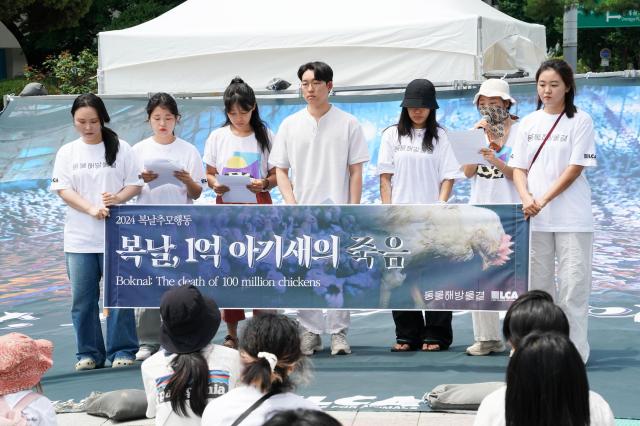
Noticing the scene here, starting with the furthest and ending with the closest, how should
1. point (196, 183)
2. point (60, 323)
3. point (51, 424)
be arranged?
point (60, 323), point (196, 183), point (51, 424)

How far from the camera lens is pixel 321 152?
664 cm

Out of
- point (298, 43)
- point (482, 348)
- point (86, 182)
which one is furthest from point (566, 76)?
point (298, 43)

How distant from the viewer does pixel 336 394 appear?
5680 mm

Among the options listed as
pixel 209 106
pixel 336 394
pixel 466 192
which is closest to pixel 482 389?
pixel 336 394

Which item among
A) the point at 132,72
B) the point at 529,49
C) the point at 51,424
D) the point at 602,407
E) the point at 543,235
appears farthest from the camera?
the point at 529,49

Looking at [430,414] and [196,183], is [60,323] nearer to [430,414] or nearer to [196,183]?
[196,183]

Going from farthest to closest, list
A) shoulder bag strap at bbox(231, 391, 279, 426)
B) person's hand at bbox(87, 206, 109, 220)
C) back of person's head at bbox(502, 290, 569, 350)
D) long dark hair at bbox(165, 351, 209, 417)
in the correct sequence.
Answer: person's hand at bbox(87, 206, 109, 220) < long dark hair at bbox(165, 351, 209, 417) < back of person's head at bbox(502, 290, 569, 350) < shoulder bag strap at bbox(231, 391, 279, 426)

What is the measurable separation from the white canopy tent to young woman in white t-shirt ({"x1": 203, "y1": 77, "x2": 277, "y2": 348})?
7328 millimetres

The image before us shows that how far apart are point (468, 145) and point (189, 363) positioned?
2.90m

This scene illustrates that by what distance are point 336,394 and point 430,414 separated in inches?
24.3

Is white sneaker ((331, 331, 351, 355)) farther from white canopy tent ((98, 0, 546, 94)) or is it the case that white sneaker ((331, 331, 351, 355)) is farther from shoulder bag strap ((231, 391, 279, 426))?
white canopy tent ((98, 0, 546, 94))

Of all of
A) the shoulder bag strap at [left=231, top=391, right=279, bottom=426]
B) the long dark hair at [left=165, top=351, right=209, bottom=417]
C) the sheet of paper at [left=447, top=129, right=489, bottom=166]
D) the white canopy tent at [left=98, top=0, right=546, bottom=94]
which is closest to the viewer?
the shoulder bag strap at [left=231, top=391, right=279, bottom=426]

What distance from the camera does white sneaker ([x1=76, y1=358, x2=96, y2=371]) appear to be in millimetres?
6418

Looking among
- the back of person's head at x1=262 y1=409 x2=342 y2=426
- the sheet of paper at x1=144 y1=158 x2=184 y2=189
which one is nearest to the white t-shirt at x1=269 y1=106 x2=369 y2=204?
the sheet of paper at x1=144 y1=158 x2=184 y2=189
